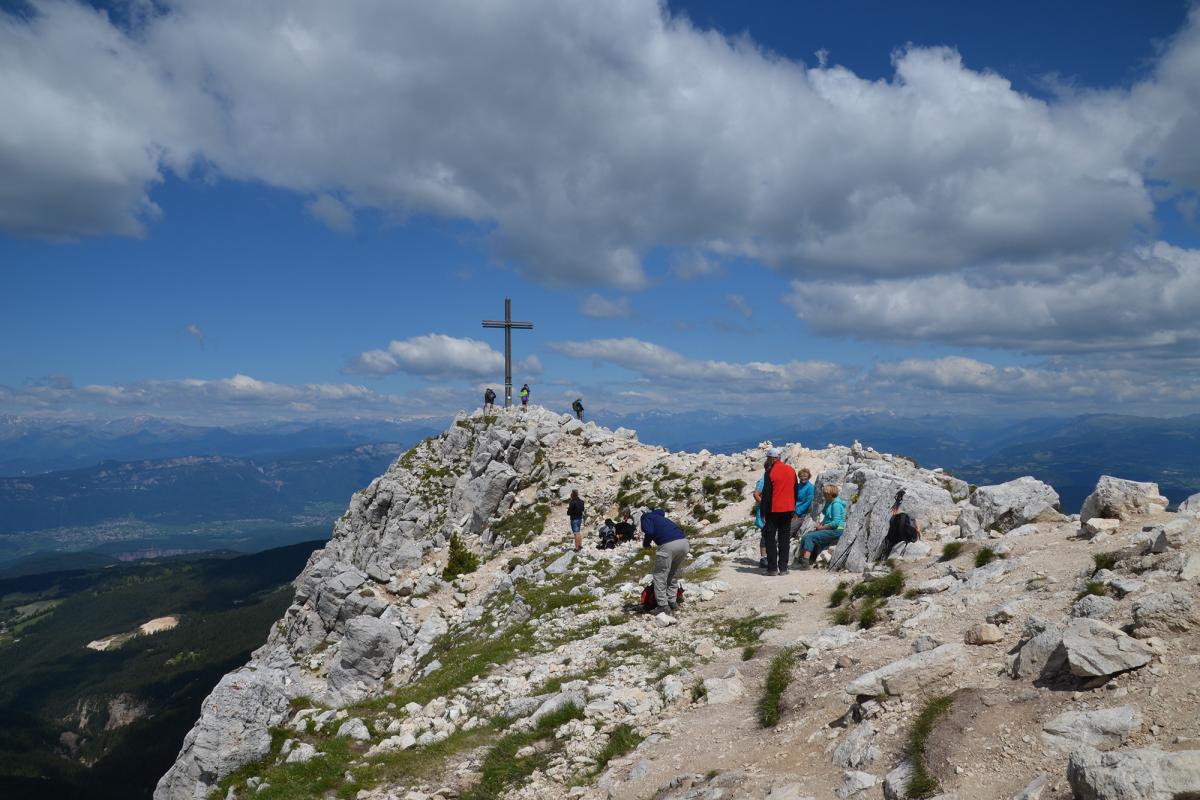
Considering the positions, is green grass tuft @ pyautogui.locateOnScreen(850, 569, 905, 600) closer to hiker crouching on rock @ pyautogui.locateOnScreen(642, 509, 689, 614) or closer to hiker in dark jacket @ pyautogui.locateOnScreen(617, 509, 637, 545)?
hiker crouching on rock @ pyautogui.locateOnScreen(642, 509, 689, 614)

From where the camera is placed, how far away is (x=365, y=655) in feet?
80.6

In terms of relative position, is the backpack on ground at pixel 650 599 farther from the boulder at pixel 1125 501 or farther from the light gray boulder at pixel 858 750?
the light gray boulder at pixel 858 750

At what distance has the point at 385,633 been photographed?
25.3 m

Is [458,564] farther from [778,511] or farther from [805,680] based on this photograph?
[805,680]

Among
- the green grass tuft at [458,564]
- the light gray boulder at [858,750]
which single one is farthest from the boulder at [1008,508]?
the green grass tuft at [458,564]

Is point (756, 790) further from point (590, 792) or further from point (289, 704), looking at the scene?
point (289, 704)

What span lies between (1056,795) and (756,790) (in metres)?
3.20

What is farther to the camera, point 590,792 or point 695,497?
point 695,497

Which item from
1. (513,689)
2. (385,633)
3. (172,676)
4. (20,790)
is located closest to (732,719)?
(513,689)

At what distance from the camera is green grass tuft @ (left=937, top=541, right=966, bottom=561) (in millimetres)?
15172

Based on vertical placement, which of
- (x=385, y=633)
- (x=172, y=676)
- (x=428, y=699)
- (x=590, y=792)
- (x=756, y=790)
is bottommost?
(x=172, y=676)

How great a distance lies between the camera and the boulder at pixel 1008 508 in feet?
52.9

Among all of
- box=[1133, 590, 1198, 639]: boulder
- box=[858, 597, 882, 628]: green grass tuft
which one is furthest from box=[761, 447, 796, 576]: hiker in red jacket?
box=[1133, 590, 1198, 639]: boulder

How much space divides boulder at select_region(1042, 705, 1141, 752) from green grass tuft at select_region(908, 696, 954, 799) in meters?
1.19
